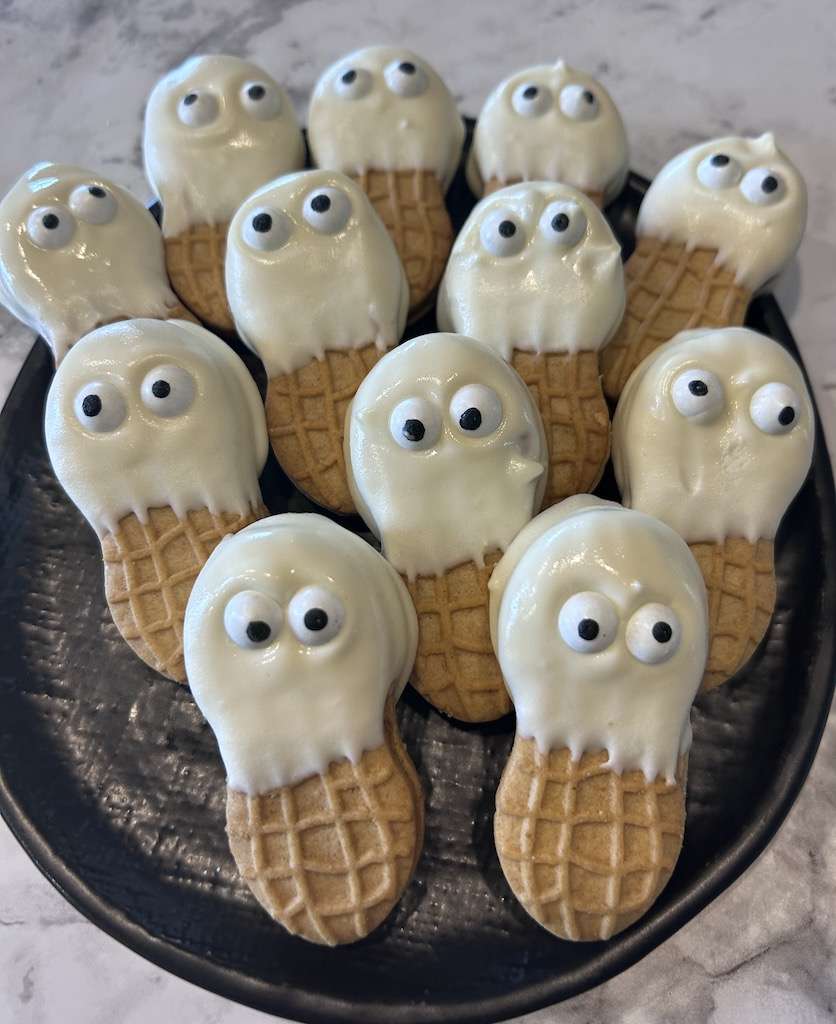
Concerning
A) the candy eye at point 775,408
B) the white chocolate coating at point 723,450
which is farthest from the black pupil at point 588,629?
the candy eye at point 775,408

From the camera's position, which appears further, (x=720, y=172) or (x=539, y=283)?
(x=720, y=172)

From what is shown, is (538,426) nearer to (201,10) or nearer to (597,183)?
(597,183)

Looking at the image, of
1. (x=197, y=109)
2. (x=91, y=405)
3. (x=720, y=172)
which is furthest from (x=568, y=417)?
(x=197, y=109)

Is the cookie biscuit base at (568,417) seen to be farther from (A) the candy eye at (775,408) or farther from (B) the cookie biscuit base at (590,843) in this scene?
(B) the cookie biscuit base at (590,843)

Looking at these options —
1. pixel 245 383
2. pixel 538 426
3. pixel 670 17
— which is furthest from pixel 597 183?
pixel 670 17

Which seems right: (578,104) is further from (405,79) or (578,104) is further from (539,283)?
(539,283)

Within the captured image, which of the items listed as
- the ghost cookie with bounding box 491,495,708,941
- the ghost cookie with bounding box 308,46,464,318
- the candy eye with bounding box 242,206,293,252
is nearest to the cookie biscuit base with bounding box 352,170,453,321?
the ghost cookie with bounding box 308,46,464,318

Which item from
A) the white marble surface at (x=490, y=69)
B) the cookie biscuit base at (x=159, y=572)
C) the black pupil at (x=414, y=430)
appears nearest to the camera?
the black pupil at (x=414, y=430)
